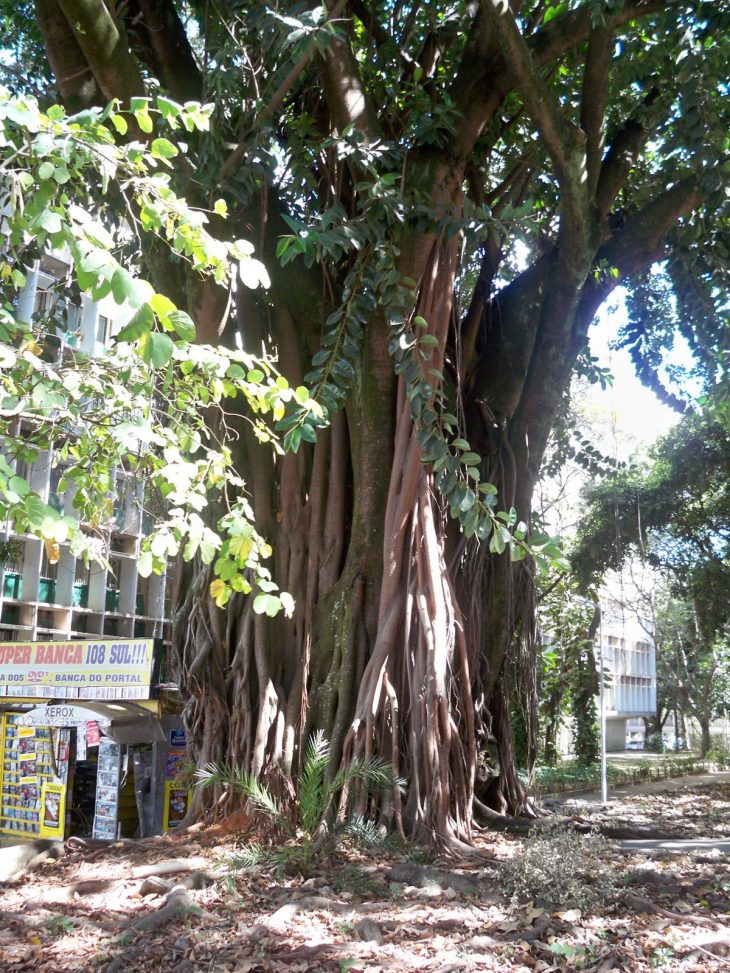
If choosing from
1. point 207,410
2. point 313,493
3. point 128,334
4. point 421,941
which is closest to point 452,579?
point 313,493

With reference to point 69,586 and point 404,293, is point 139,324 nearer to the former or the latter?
point 404,293

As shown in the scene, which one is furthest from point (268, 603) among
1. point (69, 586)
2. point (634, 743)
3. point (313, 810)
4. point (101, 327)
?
point (634, 743)

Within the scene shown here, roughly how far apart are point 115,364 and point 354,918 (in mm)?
2856

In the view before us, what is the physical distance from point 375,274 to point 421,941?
3.98 m

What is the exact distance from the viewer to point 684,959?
159 inches

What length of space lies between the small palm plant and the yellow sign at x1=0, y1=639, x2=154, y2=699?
352 cm

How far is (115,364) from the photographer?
4.16 m

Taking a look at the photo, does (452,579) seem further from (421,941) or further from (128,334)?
(128,334)

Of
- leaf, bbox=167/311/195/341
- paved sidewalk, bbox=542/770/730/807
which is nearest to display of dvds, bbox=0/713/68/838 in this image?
paved sidewalk, bbox=542/770/730/807

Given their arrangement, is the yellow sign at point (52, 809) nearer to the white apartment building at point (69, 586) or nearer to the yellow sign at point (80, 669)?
the yellow sign at point (80, 669)

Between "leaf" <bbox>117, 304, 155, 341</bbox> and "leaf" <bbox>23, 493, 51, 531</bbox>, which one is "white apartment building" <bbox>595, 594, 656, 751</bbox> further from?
"leaf" <bbox>117, 304, 155, 341</bbox>

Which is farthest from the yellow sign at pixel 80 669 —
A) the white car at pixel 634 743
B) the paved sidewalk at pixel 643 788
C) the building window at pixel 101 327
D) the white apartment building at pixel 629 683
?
the white car at pixel 634 743

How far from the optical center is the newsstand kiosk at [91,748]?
964 centimetres

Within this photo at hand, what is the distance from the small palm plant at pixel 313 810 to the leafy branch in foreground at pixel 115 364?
2169 mm
